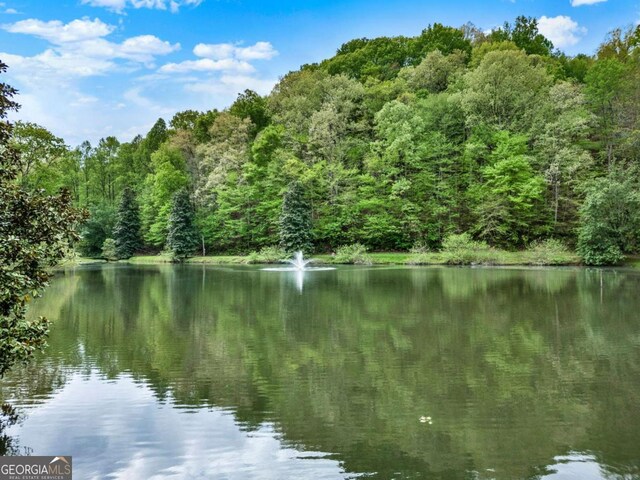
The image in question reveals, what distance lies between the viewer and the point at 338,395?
7484mm

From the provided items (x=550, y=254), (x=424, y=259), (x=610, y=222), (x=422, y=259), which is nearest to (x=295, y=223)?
(x=422, y=259)

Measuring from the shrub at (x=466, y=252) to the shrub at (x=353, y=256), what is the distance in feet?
22.1

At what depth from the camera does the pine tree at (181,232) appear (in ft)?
174

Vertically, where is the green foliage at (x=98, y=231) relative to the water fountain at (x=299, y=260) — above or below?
above

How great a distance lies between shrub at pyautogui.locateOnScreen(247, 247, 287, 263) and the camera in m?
46.8

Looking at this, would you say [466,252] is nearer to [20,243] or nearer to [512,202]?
[512,202]

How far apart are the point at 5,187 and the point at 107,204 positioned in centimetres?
6548

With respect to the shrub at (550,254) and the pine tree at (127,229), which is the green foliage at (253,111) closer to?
the pine tree at (127,229)

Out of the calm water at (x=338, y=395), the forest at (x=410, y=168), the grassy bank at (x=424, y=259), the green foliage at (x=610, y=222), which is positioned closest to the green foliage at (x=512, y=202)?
the forest at (x=410, y=168)

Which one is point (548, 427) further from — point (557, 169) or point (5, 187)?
point (557, 169)

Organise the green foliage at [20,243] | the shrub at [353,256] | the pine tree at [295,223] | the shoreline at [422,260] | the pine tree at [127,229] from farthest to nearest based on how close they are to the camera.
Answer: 1. the pine tree at [127,229]
2. the pine tree at [295,223]
3. the shrub at [353,256]
4. the shoreline at [422,260]
5. the green foliage at [20,243]

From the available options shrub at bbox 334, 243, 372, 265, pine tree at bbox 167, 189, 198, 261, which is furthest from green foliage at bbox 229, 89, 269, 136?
shrub at bbox 334, 243, 372, 265

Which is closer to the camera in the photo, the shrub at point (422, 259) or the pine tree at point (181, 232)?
the shrub at point (422, 259)

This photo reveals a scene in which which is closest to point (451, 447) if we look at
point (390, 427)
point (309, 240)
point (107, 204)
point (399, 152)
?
point (390, 427)
